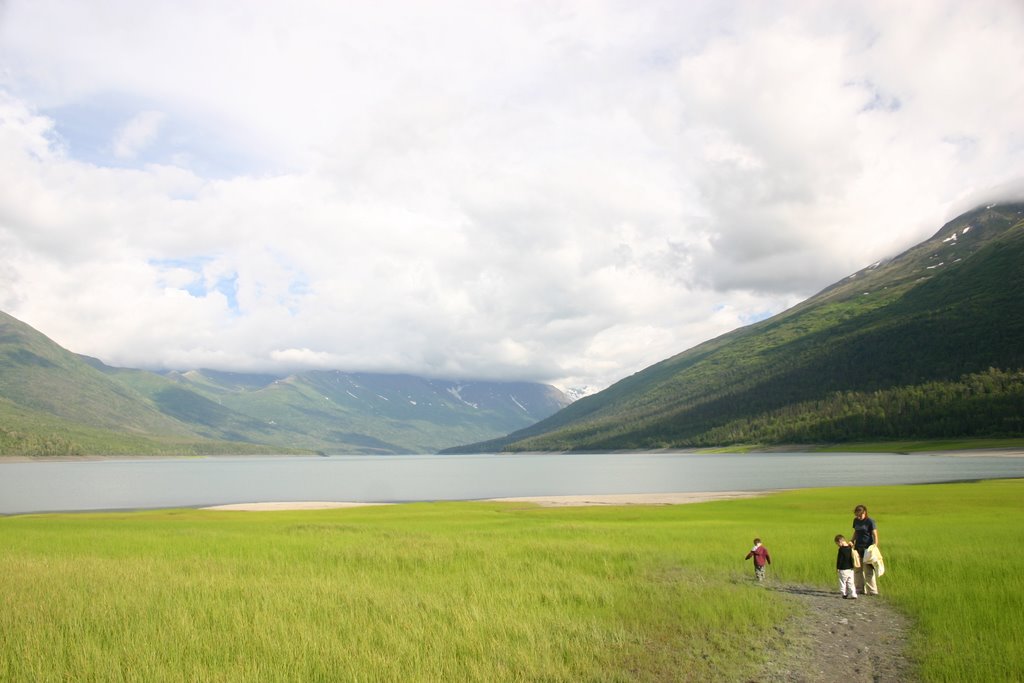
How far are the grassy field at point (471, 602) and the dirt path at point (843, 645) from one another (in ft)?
1.81

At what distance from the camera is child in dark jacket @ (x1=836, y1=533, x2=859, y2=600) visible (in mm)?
21938

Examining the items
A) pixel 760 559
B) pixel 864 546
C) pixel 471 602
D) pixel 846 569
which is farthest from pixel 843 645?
pixel 471 602

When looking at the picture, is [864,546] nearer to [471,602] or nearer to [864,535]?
[864,535]

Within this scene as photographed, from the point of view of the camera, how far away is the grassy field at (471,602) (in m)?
15.1

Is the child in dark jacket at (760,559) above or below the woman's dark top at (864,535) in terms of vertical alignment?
below

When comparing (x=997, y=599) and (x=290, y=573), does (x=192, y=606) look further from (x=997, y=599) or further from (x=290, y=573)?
(x=997, y=599)

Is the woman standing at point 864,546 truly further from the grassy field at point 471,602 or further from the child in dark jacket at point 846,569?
the grassy field at point 471,602

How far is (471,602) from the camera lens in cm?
2130

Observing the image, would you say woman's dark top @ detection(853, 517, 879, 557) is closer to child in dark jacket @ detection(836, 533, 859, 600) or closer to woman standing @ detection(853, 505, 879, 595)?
woman standing @ detection(853, 505, 879, 595)

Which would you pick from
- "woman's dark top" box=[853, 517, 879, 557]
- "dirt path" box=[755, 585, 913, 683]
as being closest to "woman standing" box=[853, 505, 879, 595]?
"woman's dark top" box=[853, 517, 879, 557]

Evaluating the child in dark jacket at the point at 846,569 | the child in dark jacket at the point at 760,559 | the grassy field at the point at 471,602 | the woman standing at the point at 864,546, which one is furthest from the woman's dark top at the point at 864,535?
the child in dark jacket at the point at 760,559

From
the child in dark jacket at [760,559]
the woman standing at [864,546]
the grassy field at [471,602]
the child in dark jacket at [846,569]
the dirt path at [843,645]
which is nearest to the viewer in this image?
the dirt path at [843,645]

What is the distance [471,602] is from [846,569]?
13283 mm

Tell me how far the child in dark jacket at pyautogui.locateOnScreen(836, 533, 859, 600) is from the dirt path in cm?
45
